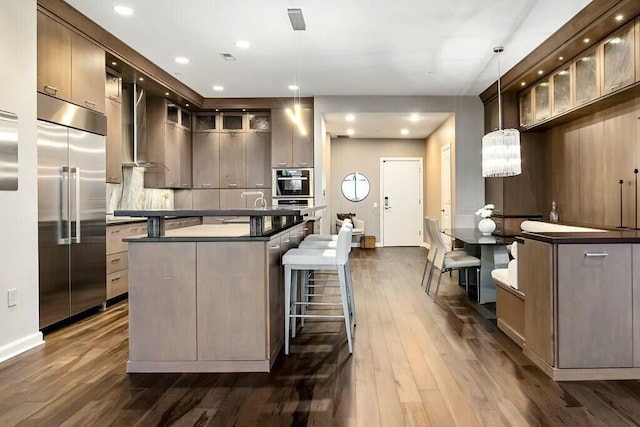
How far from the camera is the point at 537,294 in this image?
294 centimetres

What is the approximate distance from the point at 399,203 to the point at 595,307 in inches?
313

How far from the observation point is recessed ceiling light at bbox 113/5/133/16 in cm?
386

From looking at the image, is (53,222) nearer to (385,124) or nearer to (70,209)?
(70,209)

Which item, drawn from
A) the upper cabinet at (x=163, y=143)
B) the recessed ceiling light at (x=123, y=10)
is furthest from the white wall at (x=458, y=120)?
the recessed ceiling light at (x=123, y=10)

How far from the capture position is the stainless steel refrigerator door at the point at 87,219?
3.99 meters

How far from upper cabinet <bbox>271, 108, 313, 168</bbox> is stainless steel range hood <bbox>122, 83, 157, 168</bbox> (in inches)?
80.7

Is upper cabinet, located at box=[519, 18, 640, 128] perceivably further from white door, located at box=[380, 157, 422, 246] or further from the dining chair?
white door, located at box=[380, 157, 422, 246]

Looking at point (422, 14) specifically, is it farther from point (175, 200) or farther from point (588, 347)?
point (175, 200)

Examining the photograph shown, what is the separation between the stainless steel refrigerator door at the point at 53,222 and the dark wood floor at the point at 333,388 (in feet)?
0.94

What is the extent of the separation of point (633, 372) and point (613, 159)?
8.10 feet

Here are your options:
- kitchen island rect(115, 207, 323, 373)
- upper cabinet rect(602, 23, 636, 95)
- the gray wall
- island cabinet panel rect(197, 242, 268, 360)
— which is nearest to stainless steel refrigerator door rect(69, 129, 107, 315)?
kitchen island rect(115, 207, 323, 373)

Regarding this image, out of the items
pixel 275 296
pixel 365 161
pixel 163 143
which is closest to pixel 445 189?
pixel 365 161

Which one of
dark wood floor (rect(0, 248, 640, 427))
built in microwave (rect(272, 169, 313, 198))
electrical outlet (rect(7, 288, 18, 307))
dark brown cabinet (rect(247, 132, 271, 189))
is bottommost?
dark wood floor (rect(0, 248, 640, 427))

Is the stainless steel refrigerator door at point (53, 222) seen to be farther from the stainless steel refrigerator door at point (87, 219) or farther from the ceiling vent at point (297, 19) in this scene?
the ceiling vent at point (297, 19)
